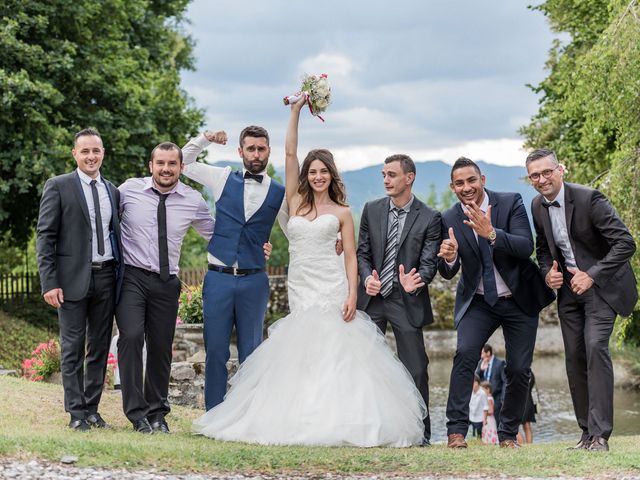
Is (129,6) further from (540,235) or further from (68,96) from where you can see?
(540,235)

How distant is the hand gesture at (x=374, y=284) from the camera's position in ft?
26.7

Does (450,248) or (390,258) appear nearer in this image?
(450,248)

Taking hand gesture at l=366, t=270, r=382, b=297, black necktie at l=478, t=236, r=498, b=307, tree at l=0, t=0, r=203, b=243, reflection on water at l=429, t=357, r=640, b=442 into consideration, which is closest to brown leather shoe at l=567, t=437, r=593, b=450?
black necktie at l=478, t=236, r=498, b=307

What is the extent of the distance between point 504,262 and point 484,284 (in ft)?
0.84

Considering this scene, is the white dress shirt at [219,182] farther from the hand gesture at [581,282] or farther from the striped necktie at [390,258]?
the hand gesture at [581,282]

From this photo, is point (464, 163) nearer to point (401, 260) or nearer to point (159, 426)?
point (401, 260)

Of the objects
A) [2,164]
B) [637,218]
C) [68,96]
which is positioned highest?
[68,96]

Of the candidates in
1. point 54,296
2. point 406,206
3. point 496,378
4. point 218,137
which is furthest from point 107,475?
point 496,378

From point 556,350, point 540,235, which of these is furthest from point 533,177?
point 556,350

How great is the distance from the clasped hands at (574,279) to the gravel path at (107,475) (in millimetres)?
1743

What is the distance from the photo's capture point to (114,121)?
25.2 meters

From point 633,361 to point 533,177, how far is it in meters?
18.3

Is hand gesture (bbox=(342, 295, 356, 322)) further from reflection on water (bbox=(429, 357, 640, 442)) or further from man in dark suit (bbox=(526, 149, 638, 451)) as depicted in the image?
reflection on water (bbox=(429, 357, 640, 442))

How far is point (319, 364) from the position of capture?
8.03 metres
